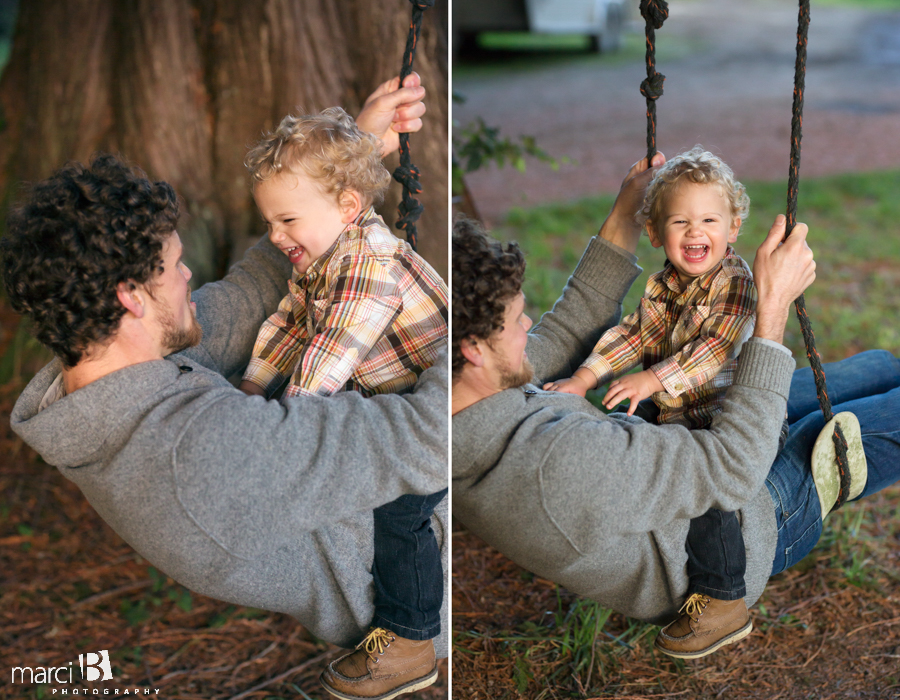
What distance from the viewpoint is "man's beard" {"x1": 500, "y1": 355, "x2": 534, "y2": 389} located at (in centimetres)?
170

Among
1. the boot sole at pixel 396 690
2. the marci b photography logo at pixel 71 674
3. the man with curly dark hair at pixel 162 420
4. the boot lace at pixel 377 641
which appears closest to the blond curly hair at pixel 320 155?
the man with curly dark hair at pixel 162 420

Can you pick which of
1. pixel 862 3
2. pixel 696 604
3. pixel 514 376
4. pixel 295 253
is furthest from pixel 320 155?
pixel 862 3

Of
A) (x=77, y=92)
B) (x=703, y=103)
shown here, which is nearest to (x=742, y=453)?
Answer: (x=77, y=92)

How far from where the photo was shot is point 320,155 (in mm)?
1873

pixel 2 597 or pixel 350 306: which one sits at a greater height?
pixel 350 306

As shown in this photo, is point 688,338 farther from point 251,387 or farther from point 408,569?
point 251,387

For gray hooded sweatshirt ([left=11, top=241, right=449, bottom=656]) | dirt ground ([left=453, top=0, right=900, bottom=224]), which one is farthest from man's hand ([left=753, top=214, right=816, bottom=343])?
dirt ground ([left=453, top=0, right=900, bottom=224])

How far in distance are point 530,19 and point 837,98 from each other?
410 centimetres

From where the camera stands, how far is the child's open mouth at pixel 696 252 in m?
1.93

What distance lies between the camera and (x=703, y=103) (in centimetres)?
1049

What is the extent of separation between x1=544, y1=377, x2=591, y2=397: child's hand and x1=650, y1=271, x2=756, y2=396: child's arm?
190mm

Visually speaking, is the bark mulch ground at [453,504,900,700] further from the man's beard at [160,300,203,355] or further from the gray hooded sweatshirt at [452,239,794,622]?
the man's beard at [160,300,203,355]

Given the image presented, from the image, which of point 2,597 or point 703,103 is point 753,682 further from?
point 703,103

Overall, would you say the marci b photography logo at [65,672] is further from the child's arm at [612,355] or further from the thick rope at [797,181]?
the thick rope at [797,181]
